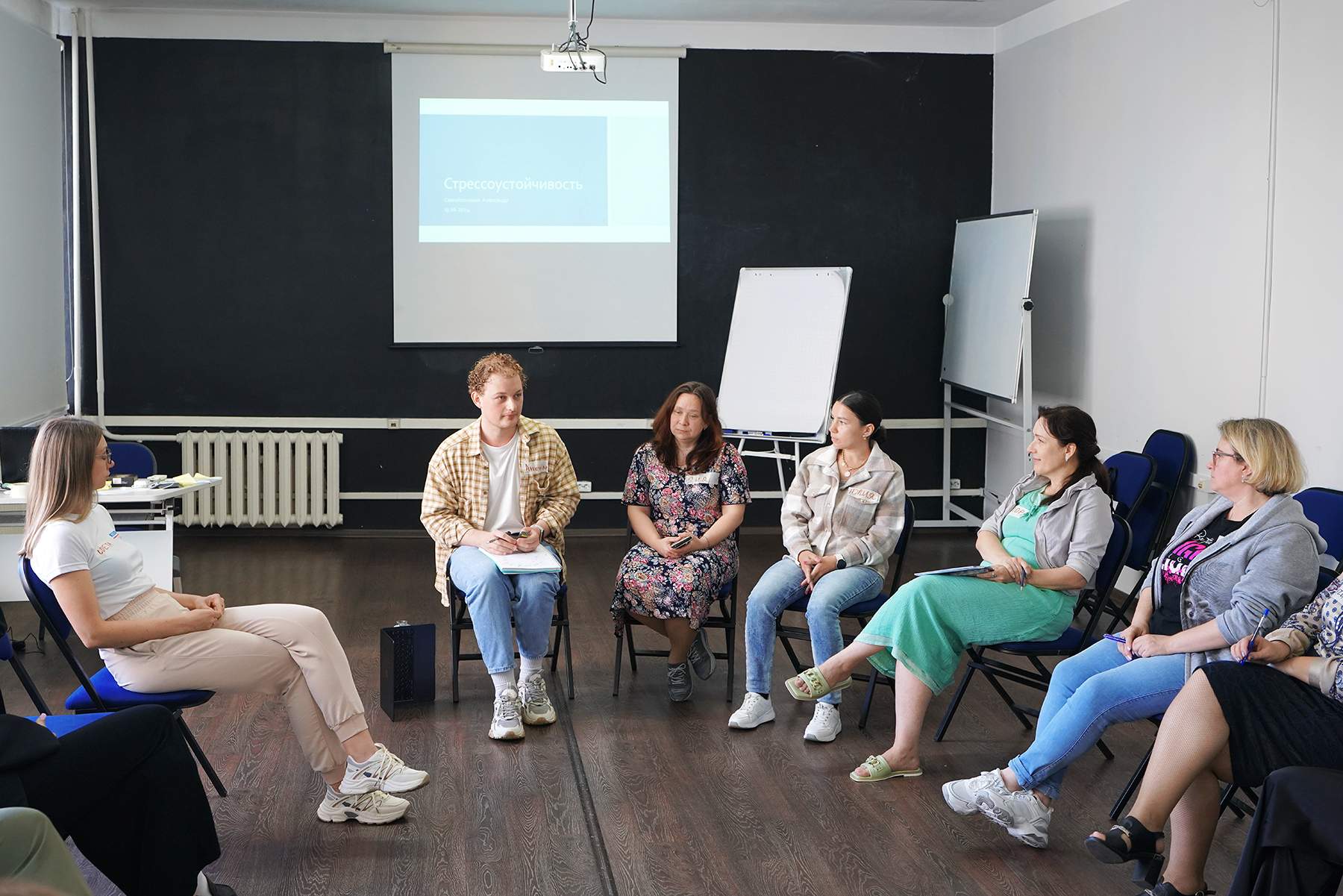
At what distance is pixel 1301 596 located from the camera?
3055 mm

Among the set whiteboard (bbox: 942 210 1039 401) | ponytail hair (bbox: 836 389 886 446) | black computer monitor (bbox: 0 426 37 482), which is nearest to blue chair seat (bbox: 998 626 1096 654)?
ponytail hair (bbox: 836 389 886 446)

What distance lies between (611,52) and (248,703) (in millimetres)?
4573

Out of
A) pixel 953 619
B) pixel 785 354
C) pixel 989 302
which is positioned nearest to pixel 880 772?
pixel 953 619

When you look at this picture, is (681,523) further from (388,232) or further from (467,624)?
(388,232)

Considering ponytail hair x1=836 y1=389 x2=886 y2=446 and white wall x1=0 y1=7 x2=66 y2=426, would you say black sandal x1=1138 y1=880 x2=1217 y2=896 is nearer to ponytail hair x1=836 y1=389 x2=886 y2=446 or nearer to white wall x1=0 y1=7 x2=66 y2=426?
ponytail hair x1=836 y1=389 x2=886 y2=446

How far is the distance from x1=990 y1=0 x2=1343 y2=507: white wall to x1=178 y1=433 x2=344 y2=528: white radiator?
4162mm

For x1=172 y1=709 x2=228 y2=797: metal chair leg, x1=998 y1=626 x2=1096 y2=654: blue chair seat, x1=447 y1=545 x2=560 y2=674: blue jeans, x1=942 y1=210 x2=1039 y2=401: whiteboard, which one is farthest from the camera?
x1=942 y1=210 x2=1039 y2=401: whiteboard

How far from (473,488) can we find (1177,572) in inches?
91.3

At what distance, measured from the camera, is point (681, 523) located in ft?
14.6

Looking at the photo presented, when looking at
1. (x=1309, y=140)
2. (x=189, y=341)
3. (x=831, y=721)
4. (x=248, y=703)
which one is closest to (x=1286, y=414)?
(x=1309, y=140)

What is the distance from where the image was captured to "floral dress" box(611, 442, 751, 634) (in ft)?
14.0

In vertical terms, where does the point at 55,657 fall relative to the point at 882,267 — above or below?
below

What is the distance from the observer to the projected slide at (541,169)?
7.25m

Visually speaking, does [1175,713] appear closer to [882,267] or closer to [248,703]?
[248,703]
